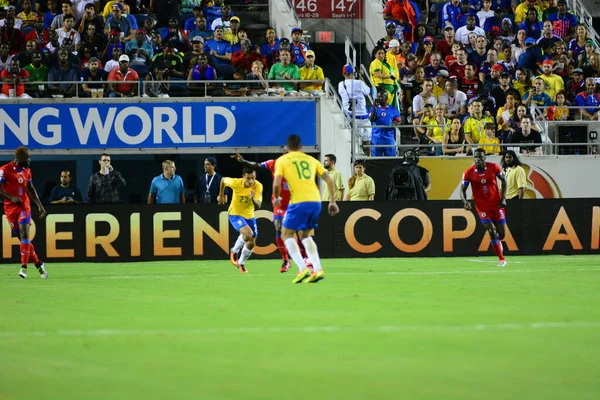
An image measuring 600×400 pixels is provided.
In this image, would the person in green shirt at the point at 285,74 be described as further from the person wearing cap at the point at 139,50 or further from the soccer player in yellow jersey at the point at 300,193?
the soccer player in yellow jersey at the point at 300,193

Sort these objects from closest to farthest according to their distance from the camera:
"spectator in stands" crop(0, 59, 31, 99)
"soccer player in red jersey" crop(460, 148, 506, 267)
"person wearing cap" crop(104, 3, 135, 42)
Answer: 1. "soccer player in red jersey" crop(460, 148, 506, 267)
2. "spectator in stands" crop(0, 59, 31, 99)
3. "person wearing cap" crop(104, 3, 135, 42)

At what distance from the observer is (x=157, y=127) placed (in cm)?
2478

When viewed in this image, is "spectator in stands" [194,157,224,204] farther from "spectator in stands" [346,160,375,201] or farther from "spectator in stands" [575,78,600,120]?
"spectator in stands" [575,78,600,120]

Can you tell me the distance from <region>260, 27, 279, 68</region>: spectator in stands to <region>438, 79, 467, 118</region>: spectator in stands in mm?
4238

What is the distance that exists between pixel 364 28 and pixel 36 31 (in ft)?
31.1

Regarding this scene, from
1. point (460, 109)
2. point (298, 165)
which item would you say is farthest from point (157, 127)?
point (298, 165)

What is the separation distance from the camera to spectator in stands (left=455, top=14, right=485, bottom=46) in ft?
90.5

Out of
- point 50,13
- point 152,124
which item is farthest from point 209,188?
point 50,13

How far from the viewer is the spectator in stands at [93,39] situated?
978 inches

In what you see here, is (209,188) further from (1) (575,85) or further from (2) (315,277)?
(1) (575,85)

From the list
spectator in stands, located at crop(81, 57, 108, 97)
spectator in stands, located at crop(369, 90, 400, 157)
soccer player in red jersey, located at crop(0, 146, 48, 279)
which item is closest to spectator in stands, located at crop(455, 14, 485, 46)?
spectator in stands, located at crop(369, 90, 400, 157)

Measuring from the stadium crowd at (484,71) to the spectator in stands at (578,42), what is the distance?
0.03 metres

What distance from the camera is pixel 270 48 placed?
25859 millimetres

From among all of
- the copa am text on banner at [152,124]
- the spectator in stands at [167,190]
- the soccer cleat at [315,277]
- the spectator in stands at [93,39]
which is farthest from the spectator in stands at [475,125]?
the soccer cleat at [315,277]
